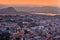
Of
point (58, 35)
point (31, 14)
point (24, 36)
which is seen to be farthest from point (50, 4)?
point (24, 36)

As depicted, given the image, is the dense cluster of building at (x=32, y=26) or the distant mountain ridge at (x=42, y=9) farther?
the distant mountain ridge at (x=42, y=9)

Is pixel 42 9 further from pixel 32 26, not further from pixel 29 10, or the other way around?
pixel 32 26

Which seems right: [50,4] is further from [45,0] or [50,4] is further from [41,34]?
[41,34]

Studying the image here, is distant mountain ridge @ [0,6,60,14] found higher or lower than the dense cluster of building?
higher

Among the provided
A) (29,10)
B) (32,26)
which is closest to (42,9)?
(29,10)

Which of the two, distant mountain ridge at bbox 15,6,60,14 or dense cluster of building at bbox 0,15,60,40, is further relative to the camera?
distant mountain ridge at bbox 15,6,60,14

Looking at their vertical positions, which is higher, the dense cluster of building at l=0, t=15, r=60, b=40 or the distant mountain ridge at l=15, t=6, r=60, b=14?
the distant mountain ridge at l=15, t=6, r=60, b=14

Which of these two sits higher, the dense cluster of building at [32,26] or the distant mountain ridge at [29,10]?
the distant mountain ridge at [29,10]

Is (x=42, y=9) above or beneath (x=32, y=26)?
above
